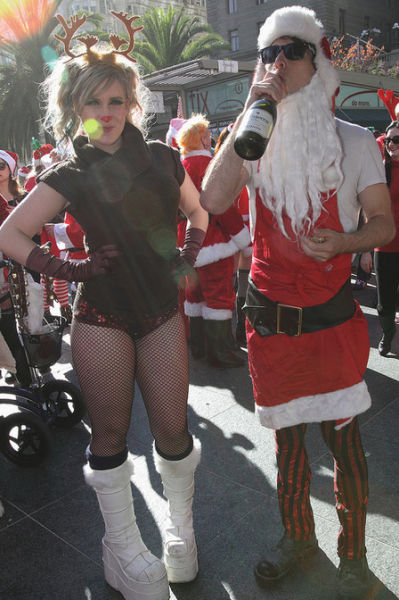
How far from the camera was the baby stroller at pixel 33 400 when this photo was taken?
10.3 feet

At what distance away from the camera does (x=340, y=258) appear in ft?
6.06

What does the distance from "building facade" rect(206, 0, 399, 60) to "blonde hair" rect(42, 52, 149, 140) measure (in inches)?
1436

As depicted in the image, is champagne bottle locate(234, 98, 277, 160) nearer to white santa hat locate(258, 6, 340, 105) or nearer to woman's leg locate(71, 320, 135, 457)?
white santa hat locate(258, 6, 340, 105)

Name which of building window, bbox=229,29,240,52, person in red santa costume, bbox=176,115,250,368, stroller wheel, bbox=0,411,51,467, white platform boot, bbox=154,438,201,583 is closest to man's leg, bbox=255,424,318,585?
white platform boot, bbox=154,438,201,583

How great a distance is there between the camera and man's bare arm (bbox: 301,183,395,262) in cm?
163

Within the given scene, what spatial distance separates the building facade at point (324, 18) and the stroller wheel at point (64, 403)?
1419 inches

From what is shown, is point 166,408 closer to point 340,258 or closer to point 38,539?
point 340,258

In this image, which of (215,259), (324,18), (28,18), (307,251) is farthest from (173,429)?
(324,18)

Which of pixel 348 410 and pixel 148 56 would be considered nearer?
pixel 348 410

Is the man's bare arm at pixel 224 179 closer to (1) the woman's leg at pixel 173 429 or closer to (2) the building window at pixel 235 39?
(1) the woman's leg at pixel 173 429

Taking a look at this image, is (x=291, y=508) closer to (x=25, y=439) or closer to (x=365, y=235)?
(x=365, y=235)

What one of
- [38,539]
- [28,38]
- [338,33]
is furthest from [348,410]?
[338,33]

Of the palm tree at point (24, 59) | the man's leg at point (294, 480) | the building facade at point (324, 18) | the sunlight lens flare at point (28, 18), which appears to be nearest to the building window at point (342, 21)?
the building facade at point (324, 18)

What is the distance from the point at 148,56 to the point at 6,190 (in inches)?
982
